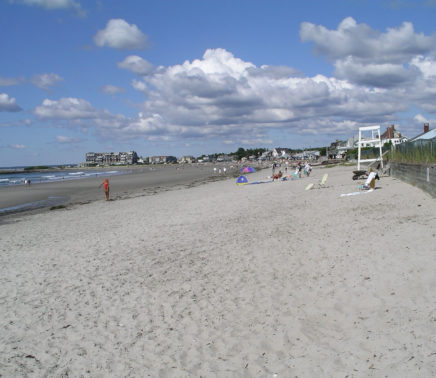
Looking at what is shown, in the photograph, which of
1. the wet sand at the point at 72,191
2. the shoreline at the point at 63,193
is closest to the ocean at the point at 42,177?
the wet sand at the point at 72,191

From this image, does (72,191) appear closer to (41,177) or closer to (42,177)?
(42,177)

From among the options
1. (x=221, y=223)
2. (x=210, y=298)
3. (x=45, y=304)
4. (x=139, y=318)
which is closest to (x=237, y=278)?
(x=210, y=298)

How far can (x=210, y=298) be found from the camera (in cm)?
600

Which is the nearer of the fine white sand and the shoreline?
the fine white sand

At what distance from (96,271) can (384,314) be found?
5458mm

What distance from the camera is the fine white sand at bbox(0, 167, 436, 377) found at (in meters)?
4.20

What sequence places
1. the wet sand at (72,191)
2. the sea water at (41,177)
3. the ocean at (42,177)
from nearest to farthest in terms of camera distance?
the wet sand at (72,191)
the ocean at (42,177)
the sea water at (41,177)

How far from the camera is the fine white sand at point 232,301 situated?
13.8 ft

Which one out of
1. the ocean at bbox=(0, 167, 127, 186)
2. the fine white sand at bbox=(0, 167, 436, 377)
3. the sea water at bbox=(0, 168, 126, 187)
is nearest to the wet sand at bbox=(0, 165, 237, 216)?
the ocean at bbox=(0, 167, 127, 186)

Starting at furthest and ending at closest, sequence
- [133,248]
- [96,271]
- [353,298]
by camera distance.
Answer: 1. [133,248]
2. [96,271]
3. [353,298]

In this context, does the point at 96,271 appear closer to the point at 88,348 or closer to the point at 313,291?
the point at 88,348

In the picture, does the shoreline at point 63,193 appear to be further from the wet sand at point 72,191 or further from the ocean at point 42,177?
the ocean at point 42,177

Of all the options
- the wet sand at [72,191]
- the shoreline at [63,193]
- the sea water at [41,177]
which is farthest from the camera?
the sea water at [41,177]

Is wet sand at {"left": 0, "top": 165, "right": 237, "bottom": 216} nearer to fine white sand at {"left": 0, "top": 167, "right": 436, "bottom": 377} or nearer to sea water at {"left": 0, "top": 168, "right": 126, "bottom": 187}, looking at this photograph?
sea water at {"left": 0, "top": 168, "right": 126, "bottom": 187}
